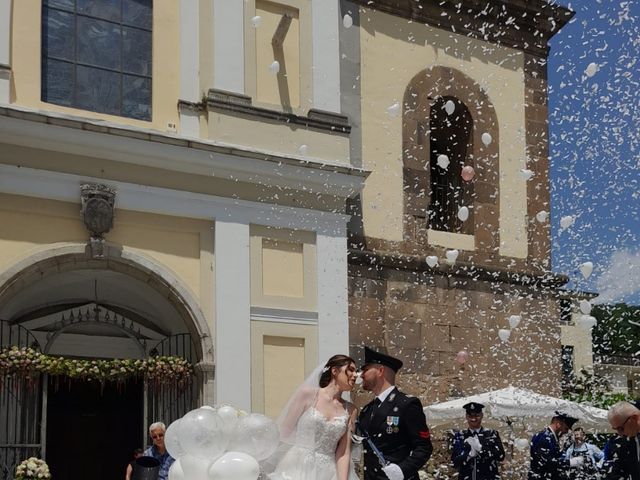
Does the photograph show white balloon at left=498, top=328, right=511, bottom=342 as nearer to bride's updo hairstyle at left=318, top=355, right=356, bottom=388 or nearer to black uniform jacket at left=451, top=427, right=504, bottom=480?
black uniform jacket at left=451, top=427, right=504, bottom=480

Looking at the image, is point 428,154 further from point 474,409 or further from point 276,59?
point 474,409

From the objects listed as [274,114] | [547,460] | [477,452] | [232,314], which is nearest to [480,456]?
[477,452]

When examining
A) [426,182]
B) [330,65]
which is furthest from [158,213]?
[426,182]

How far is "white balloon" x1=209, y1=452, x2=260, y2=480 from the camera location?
24.1ft

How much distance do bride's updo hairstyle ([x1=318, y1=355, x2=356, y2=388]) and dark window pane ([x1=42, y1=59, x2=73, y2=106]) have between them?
20.7 feet

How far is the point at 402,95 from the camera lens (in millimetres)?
15328

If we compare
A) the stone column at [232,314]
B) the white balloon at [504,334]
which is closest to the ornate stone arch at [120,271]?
the stone column at [232,314]

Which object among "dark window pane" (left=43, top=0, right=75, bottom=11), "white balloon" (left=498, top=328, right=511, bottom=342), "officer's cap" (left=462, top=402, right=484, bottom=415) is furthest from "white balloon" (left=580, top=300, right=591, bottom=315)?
"dark window pane" (left=43, top=0, right=75, bottom=11)

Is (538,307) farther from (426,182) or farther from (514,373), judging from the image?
(426,182)

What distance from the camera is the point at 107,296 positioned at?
14141 millimetres

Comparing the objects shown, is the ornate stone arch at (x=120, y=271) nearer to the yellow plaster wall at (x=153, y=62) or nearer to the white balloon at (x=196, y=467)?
the yellow plaster wall at (x=153, y=62)

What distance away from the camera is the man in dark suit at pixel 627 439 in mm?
7973

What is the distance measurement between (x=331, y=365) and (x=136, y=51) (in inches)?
272

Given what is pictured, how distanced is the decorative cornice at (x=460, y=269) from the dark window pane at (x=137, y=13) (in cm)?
412
